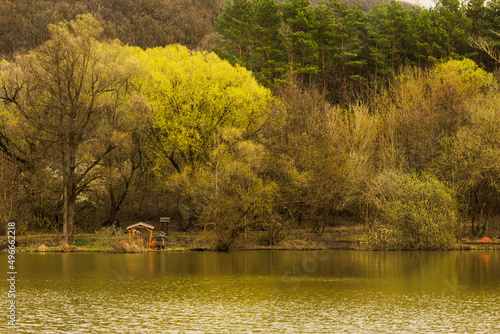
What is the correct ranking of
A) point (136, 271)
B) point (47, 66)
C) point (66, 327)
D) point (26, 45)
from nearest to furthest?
point (66, 327)
point (136, 271)
point (47, 66)
point (26, 45)

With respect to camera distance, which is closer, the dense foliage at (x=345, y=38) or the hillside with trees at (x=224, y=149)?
the hillside with trees at (x=224, y=149)

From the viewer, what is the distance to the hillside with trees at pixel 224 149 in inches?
1709

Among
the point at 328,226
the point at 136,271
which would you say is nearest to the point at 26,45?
the point at 328,226

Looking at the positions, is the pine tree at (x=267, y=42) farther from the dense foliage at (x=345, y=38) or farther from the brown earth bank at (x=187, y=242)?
the brown earth bank at (x=187, y=242)

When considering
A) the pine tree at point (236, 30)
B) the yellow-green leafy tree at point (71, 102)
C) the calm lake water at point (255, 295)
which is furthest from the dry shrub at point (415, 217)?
the pine tree at point (236, 30)

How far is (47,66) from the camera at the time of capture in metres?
43.1

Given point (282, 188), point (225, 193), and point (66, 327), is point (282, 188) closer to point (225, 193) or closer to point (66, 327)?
point (225, 193)

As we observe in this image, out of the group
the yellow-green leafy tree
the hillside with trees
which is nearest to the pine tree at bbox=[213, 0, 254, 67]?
the hillside with trees

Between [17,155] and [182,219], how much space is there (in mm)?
17967

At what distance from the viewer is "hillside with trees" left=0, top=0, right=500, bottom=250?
142ft

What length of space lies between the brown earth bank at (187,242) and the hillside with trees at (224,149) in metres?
0.86

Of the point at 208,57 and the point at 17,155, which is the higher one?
the point at 208,57

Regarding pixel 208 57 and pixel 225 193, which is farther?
pixel 208 57

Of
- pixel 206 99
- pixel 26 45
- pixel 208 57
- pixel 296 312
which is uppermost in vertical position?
pixel 26 45
